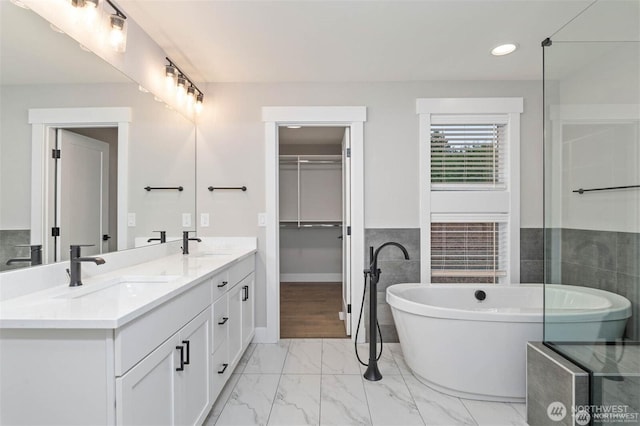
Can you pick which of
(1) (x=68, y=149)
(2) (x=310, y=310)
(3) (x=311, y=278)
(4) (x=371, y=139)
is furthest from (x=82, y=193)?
(3) (x=311, y=278)

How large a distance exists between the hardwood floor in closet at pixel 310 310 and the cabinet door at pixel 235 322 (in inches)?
32.5

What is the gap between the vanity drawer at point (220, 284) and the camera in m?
1.89

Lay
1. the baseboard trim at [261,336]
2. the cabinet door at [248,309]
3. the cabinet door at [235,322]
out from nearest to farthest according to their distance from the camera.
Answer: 1. the cabinet door at [235,322]
2. the cabinet door at [248,309]
3. the baseboard trim at [261,336]

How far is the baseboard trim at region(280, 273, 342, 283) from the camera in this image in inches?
212

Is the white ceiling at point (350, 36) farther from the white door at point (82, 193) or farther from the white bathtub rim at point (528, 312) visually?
the white bathtub rim at point (528, 312)

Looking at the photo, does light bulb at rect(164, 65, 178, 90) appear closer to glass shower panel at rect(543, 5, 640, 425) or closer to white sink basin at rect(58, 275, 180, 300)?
white sink basin at rect(58, 275, 180, 300)

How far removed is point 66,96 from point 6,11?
37 cm

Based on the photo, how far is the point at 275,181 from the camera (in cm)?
292

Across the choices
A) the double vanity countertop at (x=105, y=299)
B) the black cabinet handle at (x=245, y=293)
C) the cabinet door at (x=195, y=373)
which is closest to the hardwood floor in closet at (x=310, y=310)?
the black cabinet handle at (x=245, y=293)

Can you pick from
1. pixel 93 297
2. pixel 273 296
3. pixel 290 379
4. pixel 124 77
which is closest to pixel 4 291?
pixel 93 297

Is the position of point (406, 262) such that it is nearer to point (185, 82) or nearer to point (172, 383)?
point (172, 383)

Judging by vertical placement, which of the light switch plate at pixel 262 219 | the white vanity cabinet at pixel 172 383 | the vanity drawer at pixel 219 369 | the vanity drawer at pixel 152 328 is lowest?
the vanity drawer at pixel 219 369

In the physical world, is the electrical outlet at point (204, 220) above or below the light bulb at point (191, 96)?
below

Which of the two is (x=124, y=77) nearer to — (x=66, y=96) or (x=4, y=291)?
(x=66, y=96)
